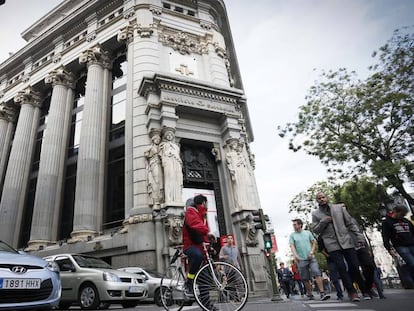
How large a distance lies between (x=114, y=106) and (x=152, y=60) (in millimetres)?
4054

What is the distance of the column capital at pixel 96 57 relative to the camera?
18.5 metres

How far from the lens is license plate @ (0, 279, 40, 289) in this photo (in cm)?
395

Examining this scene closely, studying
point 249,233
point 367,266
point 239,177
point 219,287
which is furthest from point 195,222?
point 239,177

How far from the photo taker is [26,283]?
13.8ft

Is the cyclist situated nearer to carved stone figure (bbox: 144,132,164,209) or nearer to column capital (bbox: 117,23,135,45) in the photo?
carved stone figure (bbox: 144,132,164,209)

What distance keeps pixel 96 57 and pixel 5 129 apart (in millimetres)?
11159

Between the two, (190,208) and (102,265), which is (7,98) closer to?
(102,265)

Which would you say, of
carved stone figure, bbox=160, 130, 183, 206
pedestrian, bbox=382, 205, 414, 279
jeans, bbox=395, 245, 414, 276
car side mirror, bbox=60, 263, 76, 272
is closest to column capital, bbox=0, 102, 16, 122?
carved stone figure, bbox=160, 130, 183, 206

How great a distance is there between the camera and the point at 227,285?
148 inches

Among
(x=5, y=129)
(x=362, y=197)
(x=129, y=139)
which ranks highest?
(x=5, y=129)

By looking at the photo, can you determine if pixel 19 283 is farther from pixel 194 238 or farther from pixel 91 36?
pixel 91 36

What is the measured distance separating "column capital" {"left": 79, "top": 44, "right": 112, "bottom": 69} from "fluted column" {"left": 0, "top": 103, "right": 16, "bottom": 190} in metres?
9.72

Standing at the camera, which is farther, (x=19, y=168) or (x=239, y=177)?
(x=19, y=168)

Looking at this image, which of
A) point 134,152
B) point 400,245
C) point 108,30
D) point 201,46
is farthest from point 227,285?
point 108,30
